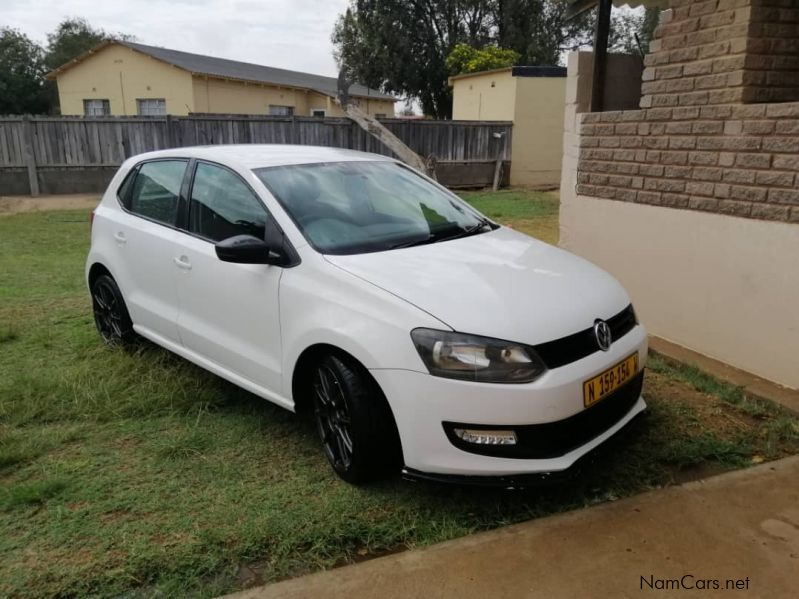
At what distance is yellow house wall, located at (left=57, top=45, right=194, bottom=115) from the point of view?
2328 centimetres

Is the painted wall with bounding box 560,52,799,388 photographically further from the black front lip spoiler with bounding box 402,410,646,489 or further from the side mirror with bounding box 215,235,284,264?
the side mirror with bounding box 215,235,284,264

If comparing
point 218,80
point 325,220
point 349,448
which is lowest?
point 349,448

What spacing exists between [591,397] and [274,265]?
5.53 ft

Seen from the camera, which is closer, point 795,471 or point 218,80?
point 795,471

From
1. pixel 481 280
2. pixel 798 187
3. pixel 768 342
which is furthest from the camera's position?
pixel 768 342

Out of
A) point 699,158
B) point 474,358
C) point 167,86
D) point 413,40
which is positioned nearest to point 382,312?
point 474,358

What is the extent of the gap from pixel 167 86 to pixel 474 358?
23851 mm

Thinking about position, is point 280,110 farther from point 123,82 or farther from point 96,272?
point 96,272

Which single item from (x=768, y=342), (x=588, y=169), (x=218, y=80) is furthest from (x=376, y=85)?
(x=768, y=342)

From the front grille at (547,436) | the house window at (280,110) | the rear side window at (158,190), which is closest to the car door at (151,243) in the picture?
the rear side window at (158,190)

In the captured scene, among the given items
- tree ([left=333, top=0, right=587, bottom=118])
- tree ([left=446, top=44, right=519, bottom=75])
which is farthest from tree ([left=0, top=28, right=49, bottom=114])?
tree ([left=446, top=44, right=519, bottom=75])

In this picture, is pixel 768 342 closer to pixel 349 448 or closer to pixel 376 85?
pixel 349 448

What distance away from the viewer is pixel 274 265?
11.1ft

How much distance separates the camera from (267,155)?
13.3 feet
